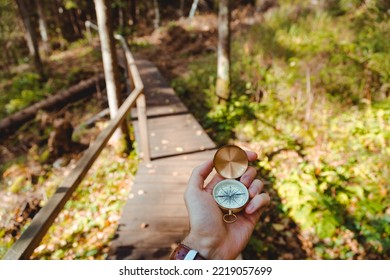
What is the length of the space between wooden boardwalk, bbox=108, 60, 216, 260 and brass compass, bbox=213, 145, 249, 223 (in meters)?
1.43

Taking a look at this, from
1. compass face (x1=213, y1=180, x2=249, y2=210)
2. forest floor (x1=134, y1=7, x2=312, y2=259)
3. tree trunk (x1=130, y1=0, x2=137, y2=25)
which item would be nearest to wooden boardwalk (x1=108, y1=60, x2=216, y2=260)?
forest floor (x1=134, y1=7, x2=312, y2=259)

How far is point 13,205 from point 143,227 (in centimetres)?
400

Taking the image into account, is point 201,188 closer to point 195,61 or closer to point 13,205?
point 13,205

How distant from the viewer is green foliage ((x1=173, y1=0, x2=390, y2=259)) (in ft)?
14.0

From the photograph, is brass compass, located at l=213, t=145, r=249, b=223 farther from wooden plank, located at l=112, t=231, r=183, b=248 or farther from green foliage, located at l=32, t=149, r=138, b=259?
green foliage, located at l=32, t=149, r=138, b=259

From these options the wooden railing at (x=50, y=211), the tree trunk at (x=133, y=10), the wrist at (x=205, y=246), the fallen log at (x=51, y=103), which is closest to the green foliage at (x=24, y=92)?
the fallen log at (x=51, y=103)

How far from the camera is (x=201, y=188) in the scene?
2.59 meters

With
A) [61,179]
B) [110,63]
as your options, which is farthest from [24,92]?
[110,63]

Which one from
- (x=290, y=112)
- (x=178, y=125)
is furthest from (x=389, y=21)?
(x=178, y=125)

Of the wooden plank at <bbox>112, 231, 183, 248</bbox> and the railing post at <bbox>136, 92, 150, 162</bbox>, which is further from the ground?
the railing post at <bbox>136, 92, 150, 162</bbox>

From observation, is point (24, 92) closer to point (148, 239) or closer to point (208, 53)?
point (208, 53)

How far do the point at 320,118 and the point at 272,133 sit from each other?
1.22 metres

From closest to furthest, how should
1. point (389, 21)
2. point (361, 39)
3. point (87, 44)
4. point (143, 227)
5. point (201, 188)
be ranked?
1. point (201, 188)
2. point (143, 227)
3. point (389, 21)
4. point (361, 39)
5. point (87, 44)
